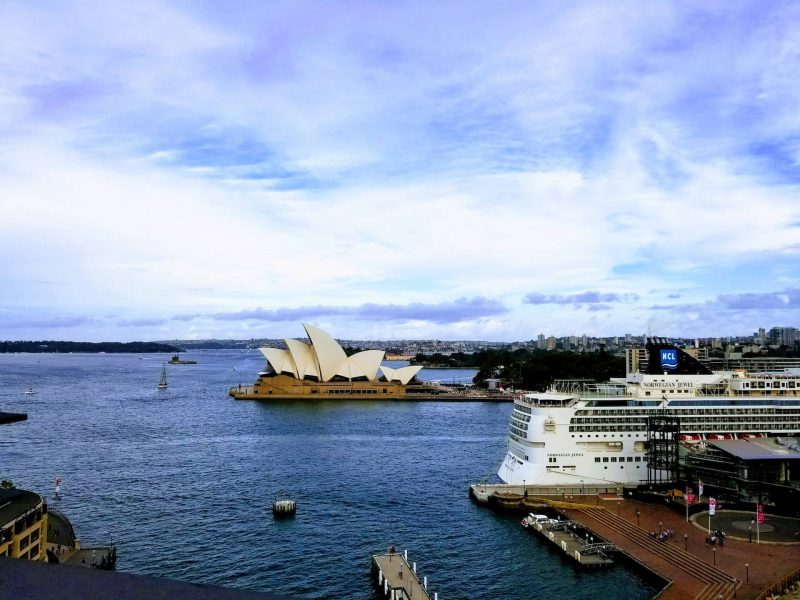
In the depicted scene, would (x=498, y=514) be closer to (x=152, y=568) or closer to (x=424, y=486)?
(x=424, y=486)

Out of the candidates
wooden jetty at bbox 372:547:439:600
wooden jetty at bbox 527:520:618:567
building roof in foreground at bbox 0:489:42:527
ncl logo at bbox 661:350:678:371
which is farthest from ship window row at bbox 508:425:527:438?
building roof in foreground at bbox 0:489:42:527

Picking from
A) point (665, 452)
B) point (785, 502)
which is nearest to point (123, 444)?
point (665, 452)

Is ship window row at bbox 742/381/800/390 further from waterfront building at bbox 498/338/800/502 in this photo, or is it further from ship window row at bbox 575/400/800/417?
ship window row at bbox 575/400/800/417

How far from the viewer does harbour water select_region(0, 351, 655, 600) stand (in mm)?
17719

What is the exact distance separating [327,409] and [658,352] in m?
30.7

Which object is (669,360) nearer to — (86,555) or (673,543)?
(673,543)

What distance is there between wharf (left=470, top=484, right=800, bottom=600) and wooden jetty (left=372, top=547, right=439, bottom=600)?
222 inches

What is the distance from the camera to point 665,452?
24.8m

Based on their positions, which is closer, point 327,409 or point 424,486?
point 424,486

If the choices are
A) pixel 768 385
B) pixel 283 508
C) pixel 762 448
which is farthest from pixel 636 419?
pixel 283 508

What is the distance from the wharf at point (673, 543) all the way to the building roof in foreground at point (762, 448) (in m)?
1.95

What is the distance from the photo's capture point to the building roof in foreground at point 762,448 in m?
22.5

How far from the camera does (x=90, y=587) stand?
68.8 inches

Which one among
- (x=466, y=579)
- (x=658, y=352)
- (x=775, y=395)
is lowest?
(x=466, y=579)
